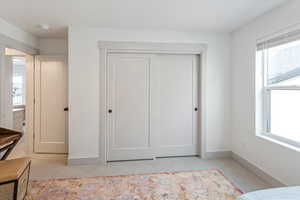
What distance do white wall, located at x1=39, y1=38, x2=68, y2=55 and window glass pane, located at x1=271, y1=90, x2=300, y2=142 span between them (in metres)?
3.77

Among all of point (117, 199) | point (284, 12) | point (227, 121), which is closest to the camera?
point (117, 199)

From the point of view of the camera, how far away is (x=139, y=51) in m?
3.34

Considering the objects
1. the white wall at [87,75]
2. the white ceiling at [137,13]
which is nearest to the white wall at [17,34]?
the white ceiling at [137,13]

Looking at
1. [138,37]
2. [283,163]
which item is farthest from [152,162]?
[138,37]

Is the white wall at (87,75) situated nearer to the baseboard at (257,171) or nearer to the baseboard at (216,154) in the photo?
the baseboard at (216,154)

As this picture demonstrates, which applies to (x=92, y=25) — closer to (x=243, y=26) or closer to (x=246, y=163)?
(x=243, y=26)

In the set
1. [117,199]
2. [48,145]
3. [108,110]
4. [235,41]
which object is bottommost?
[117,199]

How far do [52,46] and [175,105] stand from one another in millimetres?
2706

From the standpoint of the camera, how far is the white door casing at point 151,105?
3.39 m

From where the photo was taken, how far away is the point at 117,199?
7.22ft

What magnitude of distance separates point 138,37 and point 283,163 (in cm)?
276

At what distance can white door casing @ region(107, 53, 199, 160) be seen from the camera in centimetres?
Result: 339

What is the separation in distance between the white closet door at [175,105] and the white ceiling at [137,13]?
2.15ft

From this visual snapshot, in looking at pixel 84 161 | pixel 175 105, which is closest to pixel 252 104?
Result: pixel 175 105
